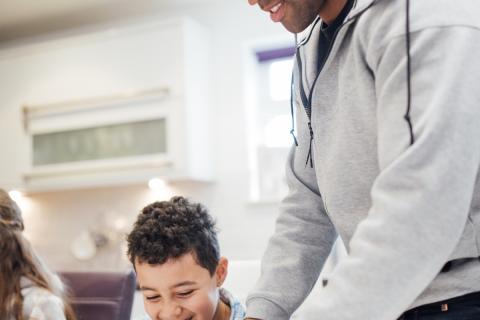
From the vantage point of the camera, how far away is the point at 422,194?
651 millimetres

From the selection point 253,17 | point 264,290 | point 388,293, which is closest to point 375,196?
point 388,293

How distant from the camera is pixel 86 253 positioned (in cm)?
342

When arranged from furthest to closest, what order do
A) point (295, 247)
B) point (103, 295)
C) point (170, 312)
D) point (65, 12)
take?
1. point (65, 12)
2. point (103, 295)
3. point (170, 312)
4. point (295, 247)

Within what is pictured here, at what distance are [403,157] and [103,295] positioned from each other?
131cm

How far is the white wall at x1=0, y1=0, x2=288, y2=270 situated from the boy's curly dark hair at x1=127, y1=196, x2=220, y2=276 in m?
1.87

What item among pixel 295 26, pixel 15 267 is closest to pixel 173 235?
pixel 295 26

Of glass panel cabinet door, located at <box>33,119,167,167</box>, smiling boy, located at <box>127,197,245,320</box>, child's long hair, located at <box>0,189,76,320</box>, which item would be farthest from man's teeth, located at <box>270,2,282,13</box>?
glass panel cabinet door, located at <box>33,119,167,167</box>

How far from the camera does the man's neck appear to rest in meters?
0.93

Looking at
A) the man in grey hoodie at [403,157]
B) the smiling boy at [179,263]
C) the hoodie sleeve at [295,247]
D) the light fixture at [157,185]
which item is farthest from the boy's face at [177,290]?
the light fixture at [157,185]

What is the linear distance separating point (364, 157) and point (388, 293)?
214 millimetres

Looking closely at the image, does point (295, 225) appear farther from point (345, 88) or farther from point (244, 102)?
point (244, 102)

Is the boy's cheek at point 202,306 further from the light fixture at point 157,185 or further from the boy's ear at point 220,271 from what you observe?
the light fixture at point 157,185

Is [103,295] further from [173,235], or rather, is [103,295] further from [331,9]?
[331,9]

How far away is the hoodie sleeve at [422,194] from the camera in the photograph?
650 millimetres
